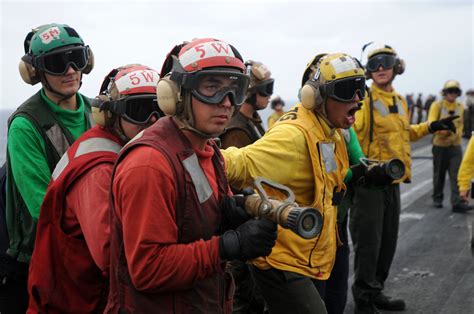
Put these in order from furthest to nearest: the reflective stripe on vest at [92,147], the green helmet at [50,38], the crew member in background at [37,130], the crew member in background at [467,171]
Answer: the crew member in background at [467,171], the green helmet at [50,38], the crew member in background at [37,130], the reflective stripe on vest at [92,147]

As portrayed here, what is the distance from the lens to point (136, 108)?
343 centimetres

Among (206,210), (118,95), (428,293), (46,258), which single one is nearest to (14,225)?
(46,258)

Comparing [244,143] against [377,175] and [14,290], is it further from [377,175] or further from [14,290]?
[14,290]

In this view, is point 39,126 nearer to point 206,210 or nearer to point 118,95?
point 118,95

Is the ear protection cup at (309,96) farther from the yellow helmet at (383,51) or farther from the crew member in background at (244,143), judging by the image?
the yellow helmet at (383,51)

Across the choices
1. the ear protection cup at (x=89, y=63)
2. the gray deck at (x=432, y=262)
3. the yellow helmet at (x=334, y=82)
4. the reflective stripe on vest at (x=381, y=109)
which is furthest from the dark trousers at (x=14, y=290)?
the reflective stripe on vest at (x=381, y=109)

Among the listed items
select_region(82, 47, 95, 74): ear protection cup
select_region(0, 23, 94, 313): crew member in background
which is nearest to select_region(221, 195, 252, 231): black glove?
select_region(0, 23, 94, 313): crew member in background

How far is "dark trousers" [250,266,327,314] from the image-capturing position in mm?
3844

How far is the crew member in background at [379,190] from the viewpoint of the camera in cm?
598

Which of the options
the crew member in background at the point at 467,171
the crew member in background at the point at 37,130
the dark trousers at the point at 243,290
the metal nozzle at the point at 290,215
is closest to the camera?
the metal nozzle at the point at 290,215

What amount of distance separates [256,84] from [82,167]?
316cm

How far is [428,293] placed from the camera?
6.93 meters

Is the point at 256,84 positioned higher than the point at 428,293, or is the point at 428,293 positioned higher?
the point at 256,84

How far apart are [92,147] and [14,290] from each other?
1.25 meters
